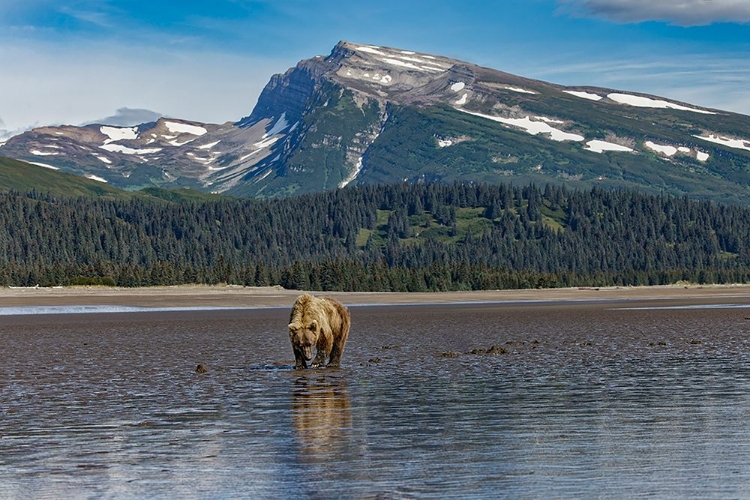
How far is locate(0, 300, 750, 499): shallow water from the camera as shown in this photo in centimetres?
1730

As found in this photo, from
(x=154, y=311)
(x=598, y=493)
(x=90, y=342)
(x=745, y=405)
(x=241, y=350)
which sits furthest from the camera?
(x=154, y=311)

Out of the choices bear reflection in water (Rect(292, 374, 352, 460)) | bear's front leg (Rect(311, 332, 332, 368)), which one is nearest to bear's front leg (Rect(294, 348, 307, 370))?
bear's front leg (Rect(311, 332, 332, 368))

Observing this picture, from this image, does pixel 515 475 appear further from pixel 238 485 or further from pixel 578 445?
pixel 238 485

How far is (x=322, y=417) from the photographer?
25.6 metres

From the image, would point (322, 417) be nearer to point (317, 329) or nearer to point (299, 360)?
point (317, 329)

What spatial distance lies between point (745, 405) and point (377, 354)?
74.9 ft

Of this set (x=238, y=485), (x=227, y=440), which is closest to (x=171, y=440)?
(x=227, y=440)

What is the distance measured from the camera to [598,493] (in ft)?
52.5

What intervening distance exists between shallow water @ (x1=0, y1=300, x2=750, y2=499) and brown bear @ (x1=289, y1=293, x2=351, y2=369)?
88cm

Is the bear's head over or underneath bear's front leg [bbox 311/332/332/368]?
over

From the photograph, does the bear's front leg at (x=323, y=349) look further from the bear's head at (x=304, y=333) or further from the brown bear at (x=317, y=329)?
the bear's head at (x=304, y=333)

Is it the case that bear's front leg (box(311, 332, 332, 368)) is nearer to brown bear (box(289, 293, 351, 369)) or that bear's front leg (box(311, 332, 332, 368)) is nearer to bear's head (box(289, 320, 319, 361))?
brown bear (box(289, 293, 351, 369))

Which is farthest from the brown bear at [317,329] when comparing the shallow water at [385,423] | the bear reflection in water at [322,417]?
the bear reflection in water at [322,417]

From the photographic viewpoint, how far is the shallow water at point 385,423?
1730 cm
